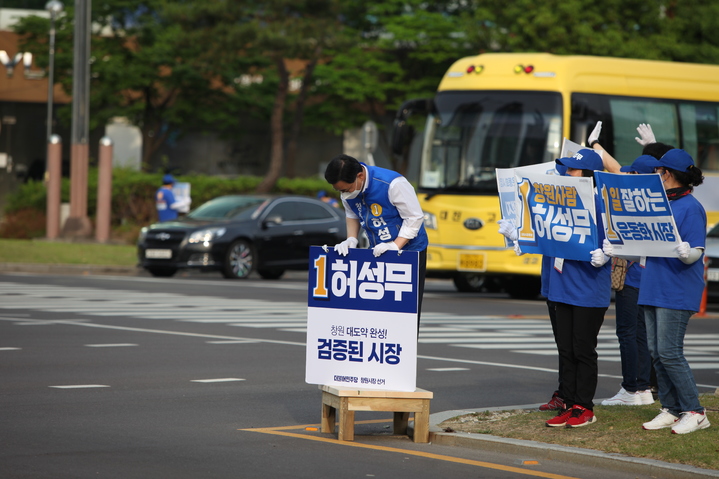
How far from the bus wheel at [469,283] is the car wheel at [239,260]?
13.2ft

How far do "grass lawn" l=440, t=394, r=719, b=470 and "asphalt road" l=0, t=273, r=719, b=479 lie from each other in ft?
1.11

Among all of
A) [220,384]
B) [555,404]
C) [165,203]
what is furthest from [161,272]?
[555,404]

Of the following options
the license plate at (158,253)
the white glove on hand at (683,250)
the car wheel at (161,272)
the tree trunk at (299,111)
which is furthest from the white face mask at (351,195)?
the tree trunk at (299,111)

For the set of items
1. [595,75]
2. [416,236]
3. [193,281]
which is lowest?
[193,281]

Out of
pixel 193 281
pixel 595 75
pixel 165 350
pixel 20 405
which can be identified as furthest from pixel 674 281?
pixel 193 281

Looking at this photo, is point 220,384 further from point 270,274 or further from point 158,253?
point 270,274

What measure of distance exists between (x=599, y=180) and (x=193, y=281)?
51.7ft

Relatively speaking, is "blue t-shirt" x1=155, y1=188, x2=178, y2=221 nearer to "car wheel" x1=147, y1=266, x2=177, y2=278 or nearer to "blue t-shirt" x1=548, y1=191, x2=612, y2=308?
"car wheel" x1=147, y1=266, x2=177, y2=278

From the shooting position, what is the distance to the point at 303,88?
44.7 metres

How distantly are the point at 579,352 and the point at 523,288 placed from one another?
13915 millimetres

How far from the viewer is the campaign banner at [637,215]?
275 inches

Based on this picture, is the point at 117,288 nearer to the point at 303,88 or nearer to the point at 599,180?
the point at 599,180

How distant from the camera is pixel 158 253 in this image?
2259 centimetres

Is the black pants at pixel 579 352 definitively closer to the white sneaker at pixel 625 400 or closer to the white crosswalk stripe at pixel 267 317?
the white sneaker at pixel 625 400
